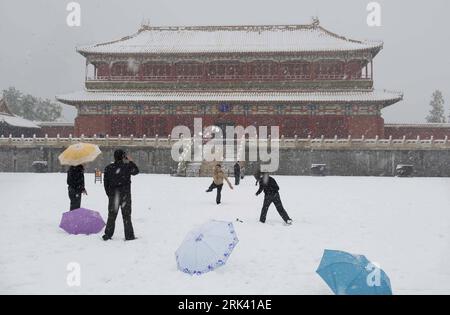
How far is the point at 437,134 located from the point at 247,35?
60.1 ft

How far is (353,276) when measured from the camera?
4590mm

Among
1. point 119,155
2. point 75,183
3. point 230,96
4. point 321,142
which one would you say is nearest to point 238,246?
point 119,155

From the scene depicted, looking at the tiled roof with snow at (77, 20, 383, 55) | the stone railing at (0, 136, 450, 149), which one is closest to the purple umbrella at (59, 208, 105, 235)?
the stone railing at (0, 136, 450, 149)

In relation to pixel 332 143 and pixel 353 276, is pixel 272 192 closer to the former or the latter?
pixel 353 276

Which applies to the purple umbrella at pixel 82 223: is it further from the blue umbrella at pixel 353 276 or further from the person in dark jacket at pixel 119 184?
the blue umbrella at pixel 353 276

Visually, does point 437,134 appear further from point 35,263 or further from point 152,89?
point 35,263

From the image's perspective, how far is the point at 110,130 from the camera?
33.7 meters

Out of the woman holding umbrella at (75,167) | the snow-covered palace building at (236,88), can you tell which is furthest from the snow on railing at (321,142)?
the woman holding umbrella at (75,167)

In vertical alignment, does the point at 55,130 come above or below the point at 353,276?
above

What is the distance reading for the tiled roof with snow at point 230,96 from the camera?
31.1 metres

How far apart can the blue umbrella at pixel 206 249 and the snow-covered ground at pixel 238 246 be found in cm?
16

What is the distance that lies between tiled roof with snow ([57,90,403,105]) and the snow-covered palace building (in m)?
0.08

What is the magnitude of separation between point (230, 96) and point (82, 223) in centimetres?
2530
